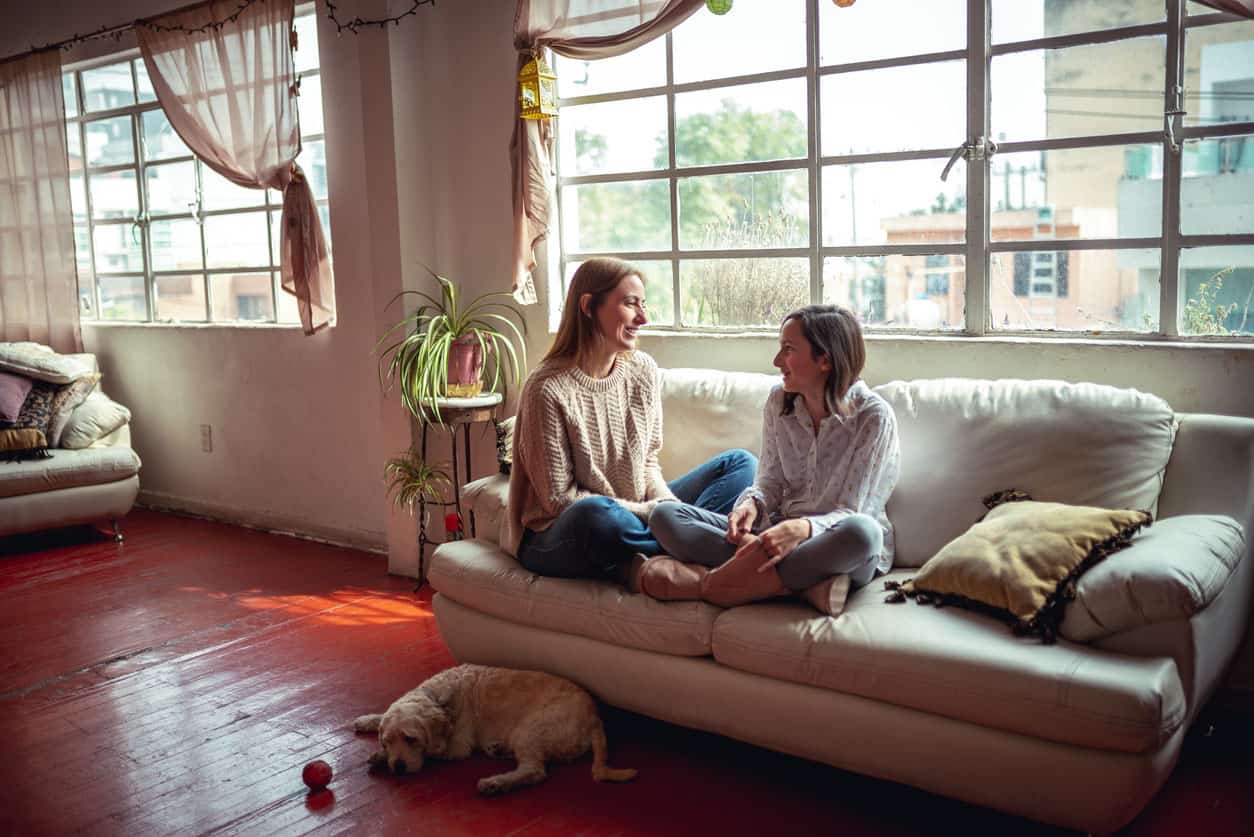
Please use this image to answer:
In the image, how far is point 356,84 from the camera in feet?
14.0

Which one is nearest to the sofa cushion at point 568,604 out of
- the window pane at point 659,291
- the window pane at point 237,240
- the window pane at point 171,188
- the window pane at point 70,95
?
the window pane at point 659,291

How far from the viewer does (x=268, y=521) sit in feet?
16.6

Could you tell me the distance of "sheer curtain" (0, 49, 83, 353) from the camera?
5.68 m

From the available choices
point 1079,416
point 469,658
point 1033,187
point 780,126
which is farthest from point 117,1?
point 1079,416

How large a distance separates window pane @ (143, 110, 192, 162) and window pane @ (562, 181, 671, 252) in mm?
2349

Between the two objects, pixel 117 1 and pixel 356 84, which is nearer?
pixel 356 84

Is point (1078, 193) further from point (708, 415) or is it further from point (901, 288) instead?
point (708, 415)

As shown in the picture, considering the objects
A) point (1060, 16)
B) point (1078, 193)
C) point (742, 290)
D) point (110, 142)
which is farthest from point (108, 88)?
point (1078, 193)

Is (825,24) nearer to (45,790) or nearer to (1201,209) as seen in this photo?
(1201,209)

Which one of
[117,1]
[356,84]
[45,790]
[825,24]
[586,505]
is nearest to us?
[45,790]

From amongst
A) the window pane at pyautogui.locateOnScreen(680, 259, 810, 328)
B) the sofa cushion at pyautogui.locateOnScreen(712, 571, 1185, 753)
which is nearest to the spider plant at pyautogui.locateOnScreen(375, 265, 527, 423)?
the window pane at pyautogui.locateOnScreen(680, 259, 810, 328)

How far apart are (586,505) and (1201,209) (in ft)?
5.68

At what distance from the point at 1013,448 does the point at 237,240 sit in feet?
12.4

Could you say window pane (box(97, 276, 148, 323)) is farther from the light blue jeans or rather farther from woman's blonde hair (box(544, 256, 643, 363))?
the light blue jeans
